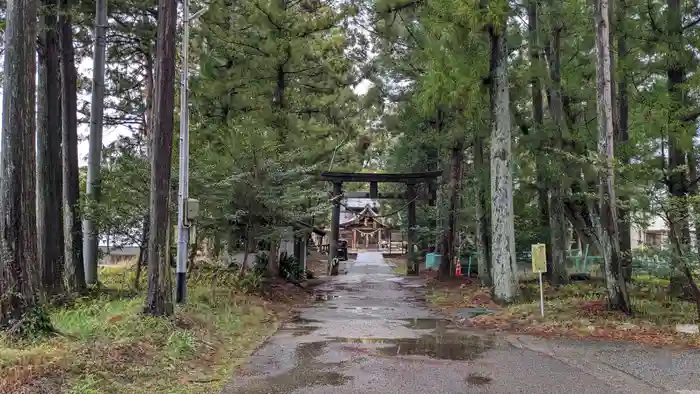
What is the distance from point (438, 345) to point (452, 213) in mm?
13064

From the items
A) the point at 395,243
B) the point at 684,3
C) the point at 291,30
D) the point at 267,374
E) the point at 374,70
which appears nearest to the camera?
the point at 267,374

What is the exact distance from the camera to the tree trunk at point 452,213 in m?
20.8

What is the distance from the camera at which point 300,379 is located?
20.5 ft

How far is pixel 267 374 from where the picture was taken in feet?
21.4

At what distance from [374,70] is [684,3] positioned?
1286 centimetres

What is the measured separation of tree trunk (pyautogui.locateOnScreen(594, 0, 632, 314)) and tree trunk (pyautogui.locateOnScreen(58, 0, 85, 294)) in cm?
1190

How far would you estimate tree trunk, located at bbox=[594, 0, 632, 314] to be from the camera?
10531 millimetres

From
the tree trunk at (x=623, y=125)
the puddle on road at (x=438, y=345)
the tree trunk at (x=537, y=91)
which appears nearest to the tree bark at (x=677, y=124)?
the tree trunk at (x=623, y=125)

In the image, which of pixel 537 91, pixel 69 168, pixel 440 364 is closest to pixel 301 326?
pixel 440 364

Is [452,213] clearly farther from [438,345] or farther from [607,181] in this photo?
[438,345]

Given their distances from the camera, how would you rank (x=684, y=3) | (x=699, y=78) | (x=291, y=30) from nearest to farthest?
(x=699, y=78) → (x=684, y=3) → (x=291, y=30)

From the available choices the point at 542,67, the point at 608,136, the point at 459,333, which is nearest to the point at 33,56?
the point at 459,333

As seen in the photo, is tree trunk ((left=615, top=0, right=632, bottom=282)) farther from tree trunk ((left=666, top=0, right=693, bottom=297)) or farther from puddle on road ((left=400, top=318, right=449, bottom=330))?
puddle on road ((left=400, top=318, right=449, bottom=330))

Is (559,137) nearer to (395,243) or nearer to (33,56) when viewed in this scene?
(33,56)
